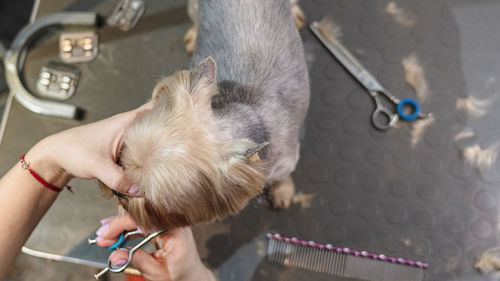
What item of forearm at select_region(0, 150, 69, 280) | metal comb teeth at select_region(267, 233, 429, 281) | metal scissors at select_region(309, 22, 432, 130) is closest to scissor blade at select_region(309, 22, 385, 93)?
metal scissors at select_region(309, 22, 432, 130)

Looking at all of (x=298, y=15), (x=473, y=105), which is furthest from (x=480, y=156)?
(x=298, y=15)

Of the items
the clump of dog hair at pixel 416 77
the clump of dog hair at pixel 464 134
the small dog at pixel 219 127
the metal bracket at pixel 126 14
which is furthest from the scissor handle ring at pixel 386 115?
the metal bracket at pixel 126 14

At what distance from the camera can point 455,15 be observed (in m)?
1.83

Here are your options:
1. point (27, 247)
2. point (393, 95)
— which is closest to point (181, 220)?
point (27, 247)

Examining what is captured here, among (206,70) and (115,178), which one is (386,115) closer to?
(206,70)

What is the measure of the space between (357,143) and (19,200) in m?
1.34

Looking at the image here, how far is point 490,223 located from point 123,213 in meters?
1.53

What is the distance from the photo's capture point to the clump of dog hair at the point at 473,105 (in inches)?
68.0

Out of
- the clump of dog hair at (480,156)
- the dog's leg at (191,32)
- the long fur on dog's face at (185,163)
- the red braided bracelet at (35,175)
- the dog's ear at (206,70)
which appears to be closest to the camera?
the long fur on dog's face at (185,163)

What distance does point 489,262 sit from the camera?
5.20 feet

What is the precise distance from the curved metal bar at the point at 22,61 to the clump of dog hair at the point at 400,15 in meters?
1.46

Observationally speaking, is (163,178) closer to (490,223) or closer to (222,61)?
(222,61)

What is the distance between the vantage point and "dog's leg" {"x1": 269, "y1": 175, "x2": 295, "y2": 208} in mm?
1624

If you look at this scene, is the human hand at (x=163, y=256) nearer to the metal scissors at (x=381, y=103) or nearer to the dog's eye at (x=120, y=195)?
the dog's eye at (x=120, y=195)
